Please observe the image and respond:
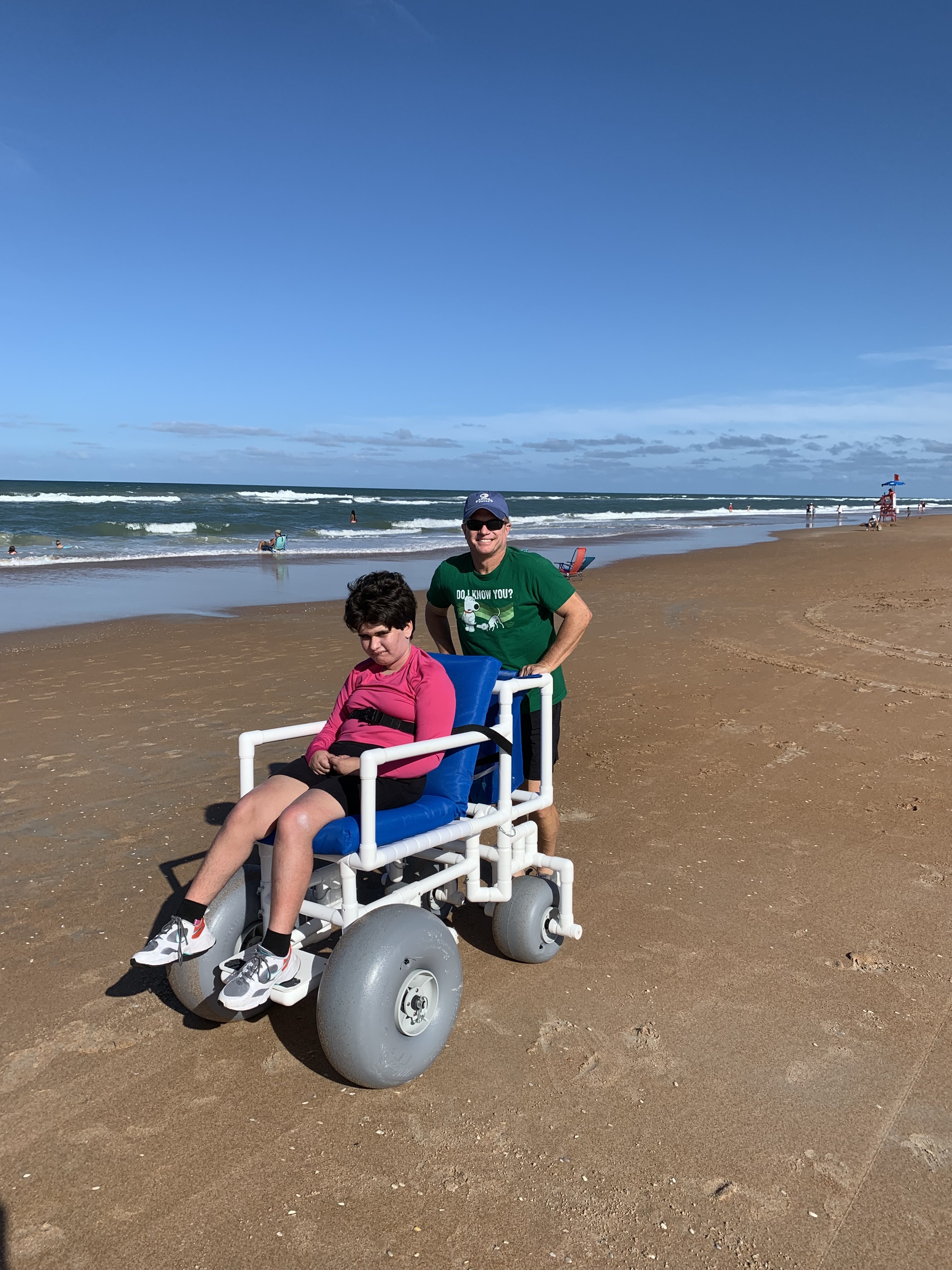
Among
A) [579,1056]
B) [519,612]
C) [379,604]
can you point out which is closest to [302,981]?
[579,1056]

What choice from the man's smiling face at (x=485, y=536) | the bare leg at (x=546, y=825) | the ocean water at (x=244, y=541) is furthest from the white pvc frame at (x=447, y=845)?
the ocean water at (x=244, y=541)

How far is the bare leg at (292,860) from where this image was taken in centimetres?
299

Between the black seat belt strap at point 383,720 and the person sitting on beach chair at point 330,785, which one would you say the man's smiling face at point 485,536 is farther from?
the black seat belt strap at point 383,720

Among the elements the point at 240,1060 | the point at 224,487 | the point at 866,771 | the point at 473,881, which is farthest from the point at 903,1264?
the point at 224,487

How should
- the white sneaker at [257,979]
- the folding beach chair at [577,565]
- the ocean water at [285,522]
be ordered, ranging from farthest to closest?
the ocean water at [285,522]
the folding beach chair at [577,565]
the white sneaker at [257,979]

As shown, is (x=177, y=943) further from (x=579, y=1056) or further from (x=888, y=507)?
(x=888, y=507)

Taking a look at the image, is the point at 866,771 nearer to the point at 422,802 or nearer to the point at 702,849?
the point at 702,849

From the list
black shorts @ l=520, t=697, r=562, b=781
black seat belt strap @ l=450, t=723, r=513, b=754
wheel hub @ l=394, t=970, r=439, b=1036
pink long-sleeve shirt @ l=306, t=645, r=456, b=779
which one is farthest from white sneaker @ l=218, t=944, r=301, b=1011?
black shorts @ l=520, t=697, r=562, b=781

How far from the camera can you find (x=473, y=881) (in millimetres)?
3645

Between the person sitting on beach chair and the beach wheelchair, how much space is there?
0.07 metres

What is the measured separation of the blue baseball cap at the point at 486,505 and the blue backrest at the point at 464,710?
2.15 feet

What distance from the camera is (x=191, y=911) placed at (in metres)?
3.14

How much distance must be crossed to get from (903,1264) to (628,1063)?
100 centimetres

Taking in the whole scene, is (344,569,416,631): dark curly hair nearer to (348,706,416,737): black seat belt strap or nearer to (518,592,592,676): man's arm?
(348,706,416,737): black seat belt strap
